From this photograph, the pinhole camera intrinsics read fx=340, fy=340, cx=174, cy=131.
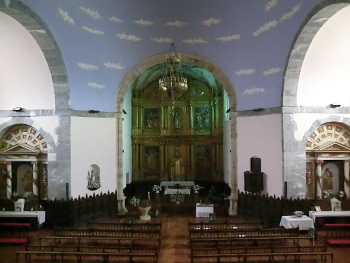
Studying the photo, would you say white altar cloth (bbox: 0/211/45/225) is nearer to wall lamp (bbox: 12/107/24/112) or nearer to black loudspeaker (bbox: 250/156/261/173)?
wall lamp (bbox: 12/107/24/112)

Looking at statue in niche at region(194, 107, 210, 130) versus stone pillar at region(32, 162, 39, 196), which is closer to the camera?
stone pillar at region(32, 162, 39, 196)

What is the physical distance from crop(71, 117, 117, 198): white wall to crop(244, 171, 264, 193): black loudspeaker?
21.0 ft

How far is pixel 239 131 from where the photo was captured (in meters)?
16.5

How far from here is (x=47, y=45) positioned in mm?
13750

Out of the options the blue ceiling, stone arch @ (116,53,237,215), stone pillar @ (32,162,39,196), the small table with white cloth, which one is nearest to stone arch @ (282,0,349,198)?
the blue ceiling

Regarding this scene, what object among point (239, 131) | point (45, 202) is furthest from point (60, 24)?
point (239, 131)

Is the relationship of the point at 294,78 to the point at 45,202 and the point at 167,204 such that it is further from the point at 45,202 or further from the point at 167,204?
the point at 45,202

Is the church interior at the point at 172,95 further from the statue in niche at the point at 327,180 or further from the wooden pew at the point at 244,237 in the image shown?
the wooden pew at the point at 244,237

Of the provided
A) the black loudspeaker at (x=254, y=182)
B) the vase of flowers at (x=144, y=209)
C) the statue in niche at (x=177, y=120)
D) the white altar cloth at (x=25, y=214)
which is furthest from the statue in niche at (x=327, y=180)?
the white altar cloth at (x=25, y=214)

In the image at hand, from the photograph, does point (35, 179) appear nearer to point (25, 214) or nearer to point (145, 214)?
point (25, 214)

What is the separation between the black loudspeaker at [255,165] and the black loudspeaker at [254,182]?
33 cm

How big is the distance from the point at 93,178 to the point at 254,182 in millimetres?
7425

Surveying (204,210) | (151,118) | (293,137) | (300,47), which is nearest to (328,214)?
(293,137)

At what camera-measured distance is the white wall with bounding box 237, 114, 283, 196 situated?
14.7m
